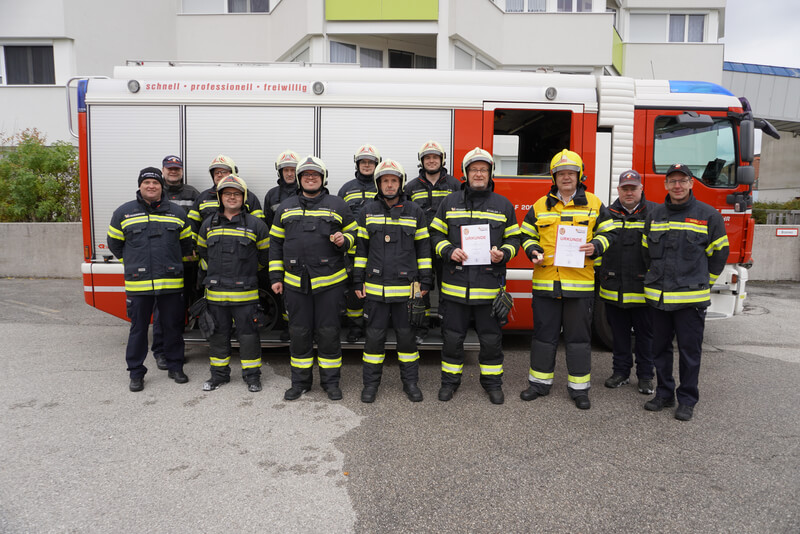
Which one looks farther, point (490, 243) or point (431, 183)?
point (431, 183)

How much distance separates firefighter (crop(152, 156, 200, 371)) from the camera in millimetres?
5371

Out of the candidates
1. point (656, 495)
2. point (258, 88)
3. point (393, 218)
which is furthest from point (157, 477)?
point (258, 88)

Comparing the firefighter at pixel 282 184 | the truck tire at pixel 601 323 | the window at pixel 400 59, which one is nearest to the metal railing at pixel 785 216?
the truck tire at pixel 601 323

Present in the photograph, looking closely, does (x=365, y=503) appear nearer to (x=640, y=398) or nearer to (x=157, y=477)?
(x=157, y=477)

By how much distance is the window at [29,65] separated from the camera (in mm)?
14891

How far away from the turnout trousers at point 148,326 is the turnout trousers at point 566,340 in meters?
3.36

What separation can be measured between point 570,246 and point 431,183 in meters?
1.52

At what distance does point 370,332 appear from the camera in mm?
4594

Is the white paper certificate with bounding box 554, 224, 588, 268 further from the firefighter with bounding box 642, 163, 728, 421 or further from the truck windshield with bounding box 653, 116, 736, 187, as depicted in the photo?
the truck windshield with bounding box 653, 116, 736, 187

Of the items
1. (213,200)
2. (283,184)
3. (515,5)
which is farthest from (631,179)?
(515,5)

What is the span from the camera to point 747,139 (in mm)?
5285

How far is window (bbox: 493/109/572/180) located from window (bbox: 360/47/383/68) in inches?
381

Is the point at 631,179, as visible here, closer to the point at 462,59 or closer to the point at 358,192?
the point at 358,192

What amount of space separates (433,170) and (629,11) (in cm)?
1644
